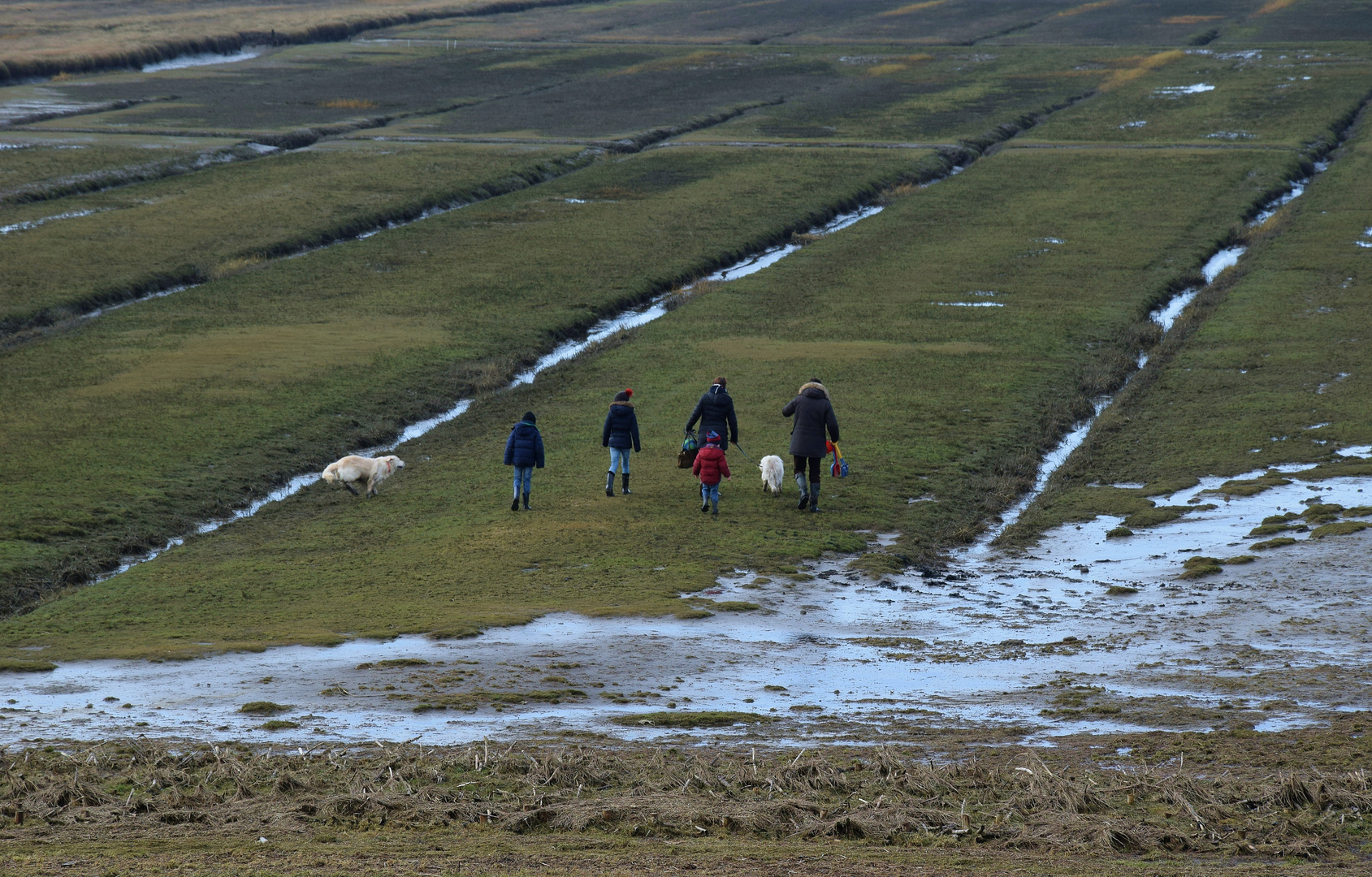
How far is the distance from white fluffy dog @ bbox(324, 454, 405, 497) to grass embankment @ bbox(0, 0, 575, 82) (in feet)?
319

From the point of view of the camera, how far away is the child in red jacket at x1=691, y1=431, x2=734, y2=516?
84.1 ft

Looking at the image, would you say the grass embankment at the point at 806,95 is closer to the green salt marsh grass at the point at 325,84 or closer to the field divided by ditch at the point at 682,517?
the green salt marsh grass at the point at 325,84

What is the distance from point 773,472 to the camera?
1072 inches

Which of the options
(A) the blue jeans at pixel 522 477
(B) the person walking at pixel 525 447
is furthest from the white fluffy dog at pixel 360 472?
(B) the person walking at pixel 525 447

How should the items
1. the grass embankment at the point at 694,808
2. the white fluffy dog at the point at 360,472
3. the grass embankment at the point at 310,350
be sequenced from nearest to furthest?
the grass embankment at the point at 694,808, the white fluffy dog at the point at 360,472, the grass embankment at the point at 310,350

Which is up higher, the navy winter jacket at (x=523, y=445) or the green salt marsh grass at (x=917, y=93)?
the green salt marsh grass at (x=917, y=93)

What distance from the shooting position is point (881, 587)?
880 inches

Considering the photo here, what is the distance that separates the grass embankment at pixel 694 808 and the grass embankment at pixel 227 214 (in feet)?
117

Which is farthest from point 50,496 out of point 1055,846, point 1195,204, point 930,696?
point 1195,204

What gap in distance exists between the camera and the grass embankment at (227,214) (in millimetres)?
49562

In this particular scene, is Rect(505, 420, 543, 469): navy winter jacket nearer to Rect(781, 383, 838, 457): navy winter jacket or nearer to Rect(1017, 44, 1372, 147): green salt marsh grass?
Rect(781, 383, 838, 457): navy winter jacket

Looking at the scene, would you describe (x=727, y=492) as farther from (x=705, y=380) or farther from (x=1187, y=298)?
(x=1187, y=298)

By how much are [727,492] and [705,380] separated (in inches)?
398

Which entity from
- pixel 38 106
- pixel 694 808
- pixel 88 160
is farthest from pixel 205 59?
pixel 694 808
